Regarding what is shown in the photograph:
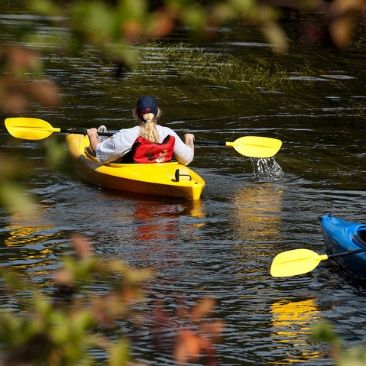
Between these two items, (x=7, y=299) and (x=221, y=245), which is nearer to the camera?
(x=7, y=299)

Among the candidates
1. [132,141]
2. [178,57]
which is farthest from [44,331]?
[178,57]

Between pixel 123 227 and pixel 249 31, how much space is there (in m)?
14.1

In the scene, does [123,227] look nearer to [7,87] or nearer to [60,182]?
[60,182]

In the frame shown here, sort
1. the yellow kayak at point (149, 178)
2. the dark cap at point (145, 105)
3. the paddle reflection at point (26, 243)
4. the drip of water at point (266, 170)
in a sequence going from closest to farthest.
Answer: the paddle reflection at point (26, 243) < the dark cap at point (145, 105) < the yellow kayak at point (149, 178) < the drip of water at point (266, 170)

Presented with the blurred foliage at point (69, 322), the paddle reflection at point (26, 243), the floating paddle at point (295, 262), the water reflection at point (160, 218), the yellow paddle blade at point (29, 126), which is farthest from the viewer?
the yellow paddle blade at point (29, 126)

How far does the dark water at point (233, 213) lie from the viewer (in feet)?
21.5

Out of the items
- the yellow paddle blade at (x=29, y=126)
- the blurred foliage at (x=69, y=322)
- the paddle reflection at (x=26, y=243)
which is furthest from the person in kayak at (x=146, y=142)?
the blurred foliage at (x=69, y=322)

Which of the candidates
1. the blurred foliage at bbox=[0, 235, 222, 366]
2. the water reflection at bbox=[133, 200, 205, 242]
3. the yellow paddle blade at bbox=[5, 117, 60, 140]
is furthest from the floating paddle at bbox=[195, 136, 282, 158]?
the blurred foliage at bbox=[0, 235, 222, 366]

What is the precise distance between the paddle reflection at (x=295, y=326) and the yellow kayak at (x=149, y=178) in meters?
2.79

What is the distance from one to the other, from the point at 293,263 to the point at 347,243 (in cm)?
46

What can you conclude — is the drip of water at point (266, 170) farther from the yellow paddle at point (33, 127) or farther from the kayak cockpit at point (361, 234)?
the kayak cockpit at point (361, 234)

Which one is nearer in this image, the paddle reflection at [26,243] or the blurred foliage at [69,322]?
the blurred foliage at [69,322]

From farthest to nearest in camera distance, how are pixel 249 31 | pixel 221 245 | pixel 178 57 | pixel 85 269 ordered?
pixel 249 31 → pixel 178 57 → pixel 221 245 → pixel 85 269

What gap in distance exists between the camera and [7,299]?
6379 mm
